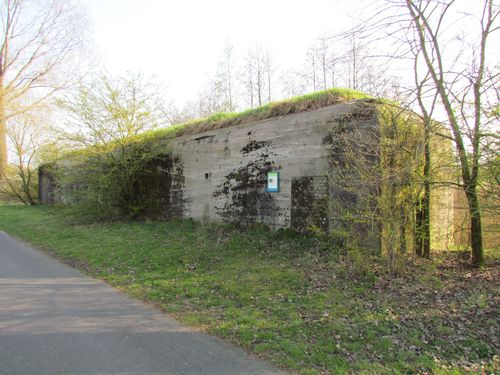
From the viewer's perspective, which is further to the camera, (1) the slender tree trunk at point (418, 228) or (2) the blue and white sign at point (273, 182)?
(2) the blue and white sign at point (273, 182)

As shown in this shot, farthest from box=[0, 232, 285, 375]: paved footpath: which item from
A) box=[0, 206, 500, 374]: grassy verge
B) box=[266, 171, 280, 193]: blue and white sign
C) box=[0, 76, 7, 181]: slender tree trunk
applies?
box=[0, 76, 7, 181]: slender tree trunk

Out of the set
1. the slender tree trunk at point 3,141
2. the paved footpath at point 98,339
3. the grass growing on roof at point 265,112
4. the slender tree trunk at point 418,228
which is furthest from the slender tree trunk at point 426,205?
the slender tree trunk at point 3,141

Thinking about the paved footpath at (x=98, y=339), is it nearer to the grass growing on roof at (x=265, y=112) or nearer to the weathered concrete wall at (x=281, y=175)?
the weathered concrete wall at (x=281, y=175)

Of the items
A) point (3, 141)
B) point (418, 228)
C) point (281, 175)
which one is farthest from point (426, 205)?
point (3, 141)

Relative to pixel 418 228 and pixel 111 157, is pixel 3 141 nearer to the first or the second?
pixel 111 157

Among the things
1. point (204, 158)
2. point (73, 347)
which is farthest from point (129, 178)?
point (73, 347)

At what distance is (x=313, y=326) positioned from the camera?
4.15 metres

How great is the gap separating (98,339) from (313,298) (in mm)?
2918

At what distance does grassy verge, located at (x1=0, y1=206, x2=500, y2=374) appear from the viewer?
11.6 feet

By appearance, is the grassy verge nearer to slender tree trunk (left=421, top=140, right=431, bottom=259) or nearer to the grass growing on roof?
slender tree trunk (left=421, top=140, right=431, bottom=259)

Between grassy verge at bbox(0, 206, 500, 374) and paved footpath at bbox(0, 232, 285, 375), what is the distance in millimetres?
329

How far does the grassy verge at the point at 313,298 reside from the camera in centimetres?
353

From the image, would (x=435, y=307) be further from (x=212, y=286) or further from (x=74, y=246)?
(x=74, y=246)

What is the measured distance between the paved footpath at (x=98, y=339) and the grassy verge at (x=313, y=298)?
0.33 meters
